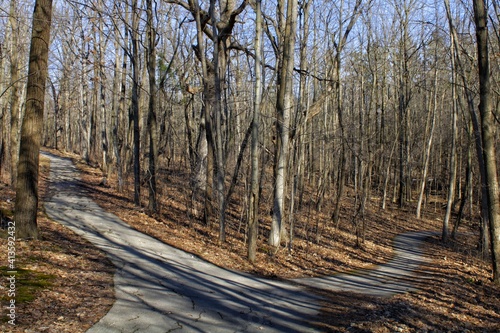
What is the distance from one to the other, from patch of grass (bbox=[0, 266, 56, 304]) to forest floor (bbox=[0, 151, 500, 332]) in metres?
0.05

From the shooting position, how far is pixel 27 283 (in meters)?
6.42

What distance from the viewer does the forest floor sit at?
248 inches

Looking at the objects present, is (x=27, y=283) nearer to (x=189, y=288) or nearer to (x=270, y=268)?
(x=189, y=288)

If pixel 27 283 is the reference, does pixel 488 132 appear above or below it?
above

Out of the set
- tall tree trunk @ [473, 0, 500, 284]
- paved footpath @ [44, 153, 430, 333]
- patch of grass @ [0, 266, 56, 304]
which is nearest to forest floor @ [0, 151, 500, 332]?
patch of grass @ [0, 266, 56, 304]

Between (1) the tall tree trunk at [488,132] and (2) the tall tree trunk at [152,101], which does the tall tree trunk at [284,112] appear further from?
(1) the tall tree trunk at [488,132]

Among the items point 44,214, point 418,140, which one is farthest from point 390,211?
point 44,214

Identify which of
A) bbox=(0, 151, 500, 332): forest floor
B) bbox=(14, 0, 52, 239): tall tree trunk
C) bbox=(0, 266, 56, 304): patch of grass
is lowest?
bbox=(0, 151, 500, 332): forest floor

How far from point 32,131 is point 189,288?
4.64m

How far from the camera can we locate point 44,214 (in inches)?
508

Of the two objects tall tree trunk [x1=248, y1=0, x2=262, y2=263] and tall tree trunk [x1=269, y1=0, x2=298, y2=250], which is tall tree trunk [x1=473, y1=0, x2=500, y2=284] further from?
tall tree trunk [x1=248, y1=0, x2=262, y2=263]

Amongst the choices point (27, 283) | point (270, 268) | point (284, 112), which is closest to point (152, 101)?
point (284, 112)

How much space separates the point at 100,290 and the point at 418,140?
40278 mm

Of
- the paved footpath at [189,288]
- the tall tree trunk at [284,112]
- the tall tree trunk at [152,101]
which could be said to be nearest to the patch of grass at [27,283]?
the paved footpath at [189,288]
